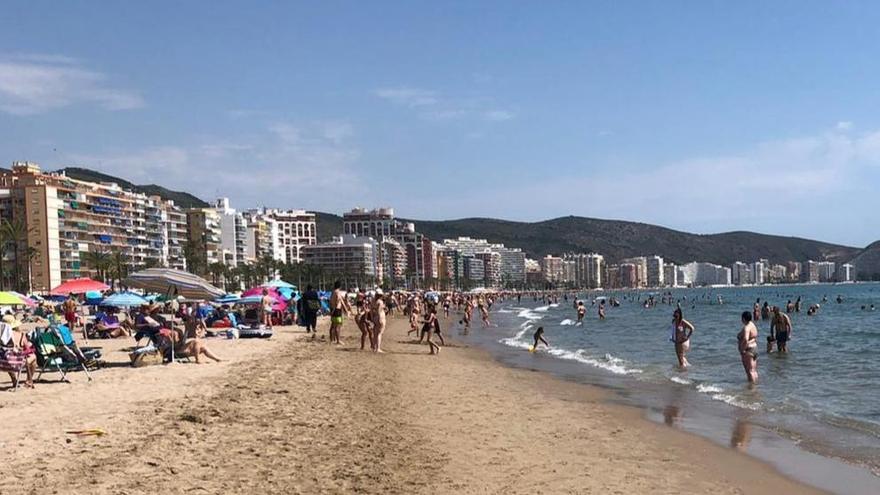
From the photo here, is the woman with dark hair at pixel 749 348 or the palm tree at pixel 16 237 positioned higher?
the palm tree at pixel 16 237

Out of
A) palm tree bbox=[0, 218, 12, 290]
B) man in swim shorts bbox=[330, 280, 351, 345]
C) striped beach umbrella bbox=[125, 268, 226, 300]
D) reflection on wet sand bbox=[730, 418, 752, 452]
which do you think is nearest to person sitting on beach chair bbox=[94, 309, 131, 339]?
man in swim shorts bbox=[330, 280, 351, 345]

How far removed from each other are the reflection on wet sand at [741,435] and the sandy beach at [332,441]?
42 centimetres

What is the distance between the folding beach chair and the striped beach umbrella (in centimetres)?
326

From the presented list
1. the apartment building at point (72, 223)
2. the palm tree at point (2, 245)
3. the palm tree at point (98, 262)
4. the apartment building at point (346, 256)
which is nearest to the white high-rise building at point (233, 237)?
the apartment building at point (72, 223)

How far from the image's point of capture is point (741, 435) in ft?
30.6

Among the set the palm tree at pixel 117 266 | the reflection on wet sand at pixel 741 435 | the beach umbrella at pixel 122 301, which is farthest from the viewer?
the palm tree at pixel 117 266

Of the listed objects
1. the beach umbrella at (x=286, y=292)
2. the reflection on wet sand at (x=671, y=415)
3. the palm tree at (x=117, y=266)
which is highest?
the palm tree at (x=117, y=266)

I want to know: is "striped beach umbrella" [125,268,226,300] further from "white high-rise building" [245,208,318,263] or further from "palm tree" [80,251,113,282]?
"white high-rise building" [245,208,318,263]

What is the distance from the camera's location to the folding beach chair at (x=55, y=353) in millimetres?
11492

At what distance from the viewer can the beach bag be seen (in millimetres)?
13656

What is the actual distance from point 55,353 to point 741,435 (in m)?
10.1

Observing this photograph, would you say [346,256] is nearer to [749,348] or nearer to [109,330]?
[109,330]

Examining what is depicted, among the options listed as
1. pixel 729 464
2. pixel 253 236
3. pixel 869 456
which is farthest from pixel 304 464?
pixel 253 236

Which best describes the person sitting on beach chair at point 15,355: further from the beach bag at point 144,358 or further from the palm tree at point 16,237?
the palm tree at point 16,237
